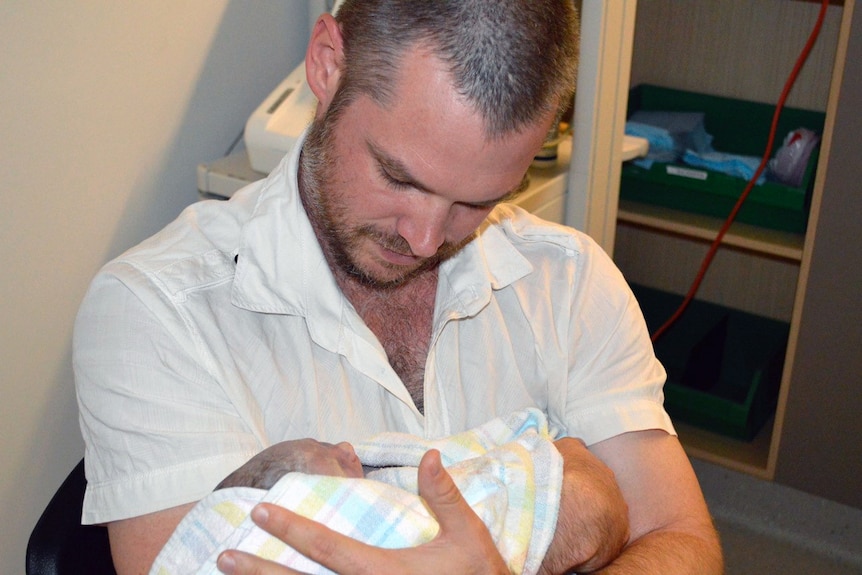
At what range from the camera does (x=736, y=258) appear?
9.80 ft

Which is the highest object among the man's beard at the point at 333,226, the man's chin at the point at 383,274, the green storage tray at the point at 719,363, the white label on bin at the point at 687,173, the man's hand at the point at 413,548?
the man's beard at the point at 333,226

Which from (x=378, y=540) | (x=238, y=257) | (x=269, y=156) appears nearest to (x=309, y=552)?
(x=378, y=540)

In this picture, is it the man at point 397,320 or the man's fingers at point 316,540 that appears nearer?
the man's fingers at point 316,540

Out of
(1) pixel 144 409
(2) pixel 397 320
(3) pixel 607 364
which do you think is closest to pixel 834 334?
(3) pixel 607 364

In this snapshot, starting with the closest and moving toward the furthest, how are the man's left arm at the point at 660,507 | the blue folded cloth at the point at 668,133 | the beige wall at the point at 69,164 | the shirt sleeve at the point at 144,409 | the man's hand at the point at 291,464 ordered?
the man's hand at the point at 291,464 → the shirt sleeve at the point at 144,409 → the man's left arm at the point at 660,507 → the beige wall at the point at 69,164 → the blue folded cloth at the point at 668,133

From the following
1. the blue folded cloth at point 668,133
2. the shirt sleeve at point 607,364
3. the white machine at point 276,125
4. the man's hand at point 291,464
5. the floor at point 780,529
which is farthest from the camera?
the blue folded cloth at point 668,133

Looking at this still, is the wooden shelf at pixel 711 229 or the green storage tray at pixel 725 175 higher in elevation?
the green storage tray at pixel 725 175

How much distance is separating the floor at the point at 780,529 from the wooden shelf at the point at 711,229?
67cm

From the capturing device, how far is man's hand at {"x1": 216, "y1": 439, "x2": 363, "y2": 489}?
3.22ft

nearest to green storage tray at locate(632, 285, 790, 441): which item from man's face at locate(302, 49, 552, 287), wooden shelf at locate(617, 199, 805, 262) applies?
wooden shelf at locate(617, 199, 805, 262)

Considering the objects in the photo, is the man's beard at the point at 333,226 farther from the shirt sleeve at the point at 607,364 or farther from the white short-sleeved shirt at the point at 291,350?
the shirt sleeve at the point at 607,364

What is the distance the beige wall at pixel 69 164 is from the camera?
192 centimetres

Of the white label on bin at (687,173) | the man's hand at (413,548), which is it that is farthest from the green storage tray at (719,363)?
the man's hand at (413,548)

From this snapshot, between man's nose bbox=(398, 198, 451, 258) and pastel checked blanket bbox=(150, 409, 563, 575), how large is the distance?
0.78 feet
